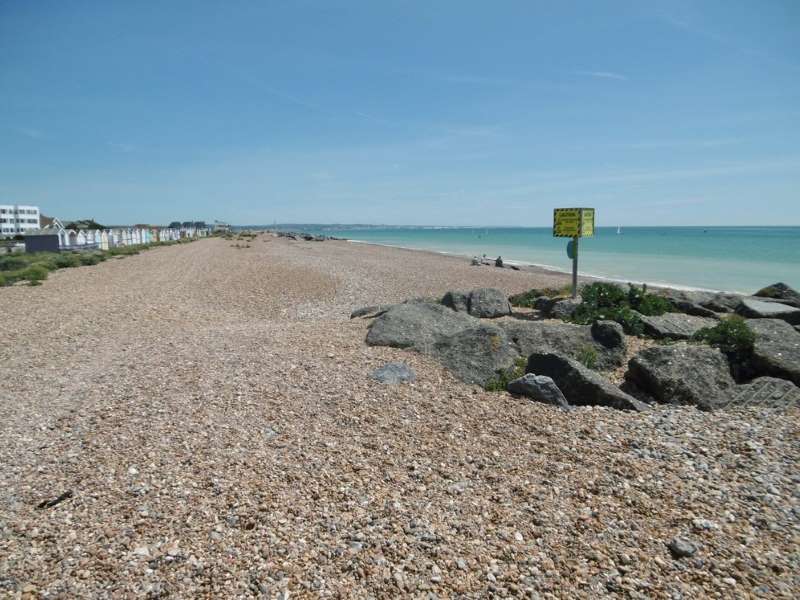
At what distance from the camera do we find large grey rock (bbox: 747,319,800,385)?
6.07 metres

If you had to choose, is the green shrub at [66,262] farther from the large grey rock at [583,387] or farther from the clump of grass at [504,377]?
the large grey rock at [583,387]

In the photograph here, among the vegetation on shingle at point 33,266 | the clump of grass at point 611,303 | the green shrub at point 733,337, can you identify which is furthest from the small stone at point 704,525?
the vegetation on shingle at point 33,266

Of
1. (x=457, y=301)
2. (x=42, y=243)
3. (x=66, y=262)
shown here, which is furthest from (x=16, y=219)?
(x=457, y=301)

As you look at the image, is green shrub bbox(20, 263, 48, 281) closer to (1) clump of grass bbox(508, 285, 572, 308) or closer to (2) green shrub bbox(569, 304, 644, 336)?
(1) clump of grass bbox(508, 285, 572, 308)

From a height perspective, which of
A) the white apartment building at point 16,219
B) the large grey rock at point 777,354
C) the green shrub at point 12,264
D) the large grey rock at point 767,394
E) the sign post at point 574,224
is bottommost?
the large grey rock at point 767,394

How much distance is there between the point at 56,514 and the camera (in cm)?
354

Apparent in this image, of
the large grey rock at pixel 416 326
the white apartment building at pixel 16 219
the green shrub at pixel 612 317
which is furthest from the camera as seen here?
the white apartment building at pixel 16 219

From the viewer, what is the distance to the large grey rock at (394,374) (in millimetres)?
6172

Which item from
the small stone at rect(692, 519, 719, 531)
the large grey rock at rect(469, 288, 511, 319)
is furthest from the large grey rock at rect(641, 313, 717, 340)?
the small stone at rect(692, 519, 719, 531)

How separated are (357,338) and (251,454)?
156 inches

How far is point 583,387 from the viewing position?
5.61 m

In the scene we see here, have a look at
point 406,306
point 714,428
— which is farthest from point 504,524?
point 406,306

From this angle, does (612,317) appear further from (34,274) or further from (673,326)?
(34,274)

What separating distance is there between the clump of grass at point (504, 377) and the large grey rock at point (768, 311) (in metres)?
5.68
